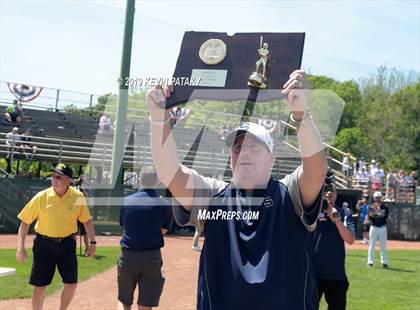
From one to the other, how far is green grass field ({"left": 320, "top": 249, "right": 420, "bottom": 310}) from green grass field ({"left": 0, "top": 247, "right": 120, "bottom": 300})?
4.67 meters

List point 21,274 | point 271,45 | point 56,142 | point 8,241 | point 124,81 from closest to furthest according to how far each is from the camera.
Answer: point 271,45
point 124,81
point 21,274
point 8,241
point 56,142

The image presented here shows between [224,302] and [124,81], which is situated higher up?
[124,81]

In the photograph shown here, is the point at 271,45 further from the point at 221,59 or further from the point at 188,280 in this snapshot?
the point at 188,280

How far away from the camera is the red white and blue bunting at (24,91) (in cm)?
2356

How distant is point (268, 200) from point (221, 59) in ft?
2.39

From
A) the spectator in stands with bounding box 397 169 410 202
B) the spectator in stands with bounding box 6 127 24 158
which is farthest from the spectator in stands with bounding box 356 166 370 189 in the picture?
the spectator in stands with bounding box 6 127 24 158

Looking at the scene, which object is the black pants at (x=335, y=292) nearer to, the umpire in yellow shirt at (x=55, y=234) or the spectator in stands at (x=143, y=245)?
the spectator in stands at (x=143, y=245)

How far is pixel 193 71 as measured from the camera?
8.89 feet

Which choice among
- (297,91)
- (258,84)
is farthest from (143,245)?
(297,91)

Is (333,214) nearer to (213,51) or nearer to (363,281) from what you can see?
(213,51)

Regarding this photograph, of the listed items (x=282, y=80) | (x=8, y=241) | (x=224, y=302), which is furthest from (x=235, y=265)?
(x=8, y=241)

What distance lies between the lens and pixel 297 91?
2463 mm

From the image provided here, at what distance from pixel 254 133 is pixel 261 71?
0.39 metres

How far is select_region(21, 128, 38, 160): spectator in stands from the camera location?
20.2m
